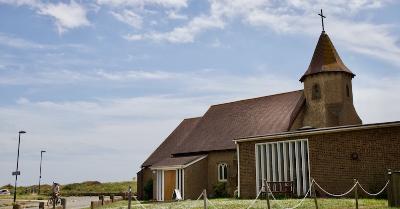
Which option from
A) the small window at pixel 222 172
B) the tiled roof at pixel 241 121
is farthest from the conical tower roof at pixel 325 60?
the small window at pixel 222 172

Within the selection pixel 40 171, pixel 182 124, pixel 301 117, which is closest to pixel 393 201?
pixel 301 117

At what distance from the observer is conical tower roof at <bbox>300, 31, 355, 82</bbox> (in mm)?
37634

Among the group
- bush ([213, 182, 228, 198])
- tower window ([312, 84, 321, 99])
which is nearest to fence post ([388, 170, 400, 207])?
tower window ([312, 84, 321, 99])

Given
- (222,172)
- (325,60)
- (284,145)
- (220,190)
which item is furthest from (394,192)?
(325,60)

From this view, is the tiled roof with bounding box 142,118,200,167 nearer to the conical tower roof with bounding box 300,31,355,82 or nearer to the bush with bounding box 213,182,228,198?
the bush with bounding box 213,182,228,198

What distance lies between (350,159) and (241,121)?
15218 mm

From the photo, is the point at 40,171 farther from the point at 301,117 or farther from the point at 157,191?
the point at 301,117

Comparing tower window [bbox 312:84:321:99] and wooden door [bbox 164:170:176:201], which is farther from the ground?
tower window [bbox 312:84:321:99]

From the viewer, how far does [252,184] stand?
3195 cm

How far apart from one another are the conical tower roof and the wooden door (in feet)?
44.0

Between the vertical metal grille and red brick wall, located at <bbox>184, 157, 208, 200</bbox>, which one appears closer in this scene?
the vertical metal grille

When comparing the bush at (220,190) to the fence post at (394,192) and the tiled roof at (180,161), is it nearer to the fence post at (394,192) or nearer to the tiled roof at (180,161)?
the tiled roof at (180,161)

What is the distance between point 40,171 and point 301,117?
48.3m

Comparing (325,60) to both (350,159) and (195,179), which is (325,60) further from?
(195,179)
